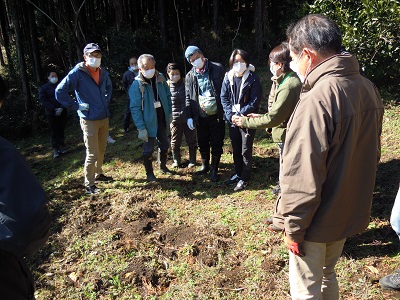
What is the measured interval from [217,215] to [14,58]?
52.9 ft

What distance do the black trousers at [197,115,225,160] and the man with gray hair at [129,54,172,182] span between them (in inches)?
22.5

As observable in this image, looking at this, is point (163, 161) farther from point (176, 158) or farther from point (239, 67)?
point (239, 67)

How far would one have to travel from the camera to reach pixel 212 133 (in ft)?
17.0

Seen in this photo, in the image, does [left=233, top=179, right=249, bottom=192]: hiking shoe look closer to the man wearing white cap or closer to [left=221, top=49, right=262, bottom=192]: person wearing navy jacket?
[left=221, top=49, right=262, bottom=192]: person wearing navy jacket

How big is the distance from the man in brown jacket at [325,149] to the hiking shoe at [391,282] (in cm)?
120

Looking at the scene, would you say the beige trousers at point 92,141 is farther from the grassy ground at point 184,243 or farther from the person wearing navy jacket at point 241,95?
the person wearing navy jacket at point 241,95

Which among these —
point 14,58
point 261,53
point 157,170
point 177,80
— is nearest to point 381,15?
point 177,80

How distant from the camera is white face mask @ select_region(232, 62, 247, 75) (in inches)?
172

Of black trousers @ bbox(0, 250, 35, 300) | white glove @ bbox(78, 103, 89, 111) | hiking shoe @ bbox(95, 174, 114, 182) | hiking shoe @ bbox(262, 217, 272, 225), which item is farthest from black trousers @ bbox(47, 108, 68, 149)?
black trousers @ bbox(0, 250, 35, 300)

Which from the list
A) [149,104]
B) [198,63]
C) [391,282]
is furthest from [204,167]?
[391,282]

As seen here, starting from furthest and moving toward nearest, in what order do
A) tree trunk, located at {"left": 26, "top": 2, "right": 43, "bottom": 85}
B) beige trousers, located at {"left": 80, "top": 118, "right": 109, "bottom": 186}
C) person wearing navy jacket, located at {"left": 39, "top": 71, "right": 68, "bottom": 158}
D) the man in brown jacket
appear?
1. tree trunk, located at {"left": 26, "top": 2, "right": 43, "bottom": 85}
2. person wearing navy jacket, located at {"left": 39, "top": 71, "right": 68, "bottom": 158}
3. beige trousers, located at {"left": 80, "top": 118, "right": 109, "bottom": 186}
4. the man in brown jacket

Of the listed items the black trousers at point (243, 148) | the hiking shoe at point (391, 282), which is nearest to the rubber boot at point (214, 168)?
the black trousers at point (243, 148)

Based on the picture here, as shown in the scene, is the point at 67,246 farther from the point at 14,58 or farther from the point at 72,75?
the point at 14,58

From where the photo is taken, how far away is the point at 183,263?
3.52 metres
